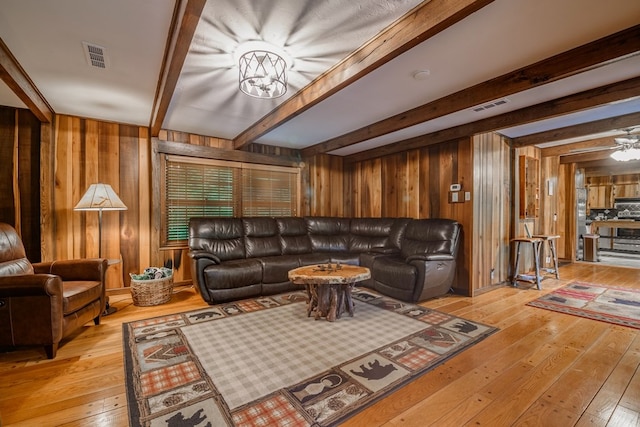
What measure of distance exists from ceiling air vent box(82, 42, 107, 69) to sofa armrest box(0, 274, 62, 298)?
1.78 metres

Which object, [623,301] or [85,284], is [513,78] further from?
[85,284]

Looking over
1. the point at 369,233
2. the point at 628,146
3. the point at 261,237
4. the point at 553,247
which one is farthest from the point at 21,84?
the point at 628,146

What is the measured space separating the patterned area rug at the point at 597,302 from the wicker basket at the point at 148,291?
458 cm

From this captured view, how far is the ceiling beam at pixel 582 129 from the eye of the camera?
3.46 meters

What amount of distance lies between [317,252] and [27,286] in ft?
11.3

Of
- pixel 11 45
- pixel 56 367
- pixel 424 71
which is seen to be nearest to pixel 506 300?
pixel 424 71

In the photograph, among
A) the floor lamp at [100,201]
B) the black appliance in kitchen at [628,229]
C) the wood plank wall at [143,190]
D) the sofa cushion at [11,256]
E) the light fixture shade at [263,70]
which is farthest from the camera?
the black appliance in kitchen at [628,229]

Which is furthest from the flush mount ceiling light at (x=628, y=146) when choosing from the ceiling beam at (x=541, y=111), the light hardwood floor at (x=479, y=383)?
the light hardwood floor at (x=479, y=383)

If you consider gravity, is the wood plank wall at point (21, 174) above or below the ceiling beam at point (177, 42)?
below

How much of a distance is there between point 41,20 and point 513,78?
3568 millimetres

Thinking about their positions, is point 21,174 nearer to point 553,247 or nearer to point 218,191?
point 218,191

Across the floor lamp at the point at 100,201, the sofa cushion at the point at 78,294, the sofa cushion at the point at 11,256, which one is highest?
the floor lamp at the point at 100,201

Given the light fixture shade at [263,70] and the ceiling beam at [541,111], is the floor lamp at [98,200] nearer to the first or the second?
the light fixture shade at [263,70]

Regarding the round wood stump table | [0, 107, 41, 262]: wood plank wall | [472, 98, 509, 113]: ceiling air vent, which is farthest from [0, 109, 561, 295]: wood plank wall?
the round wood stump table
